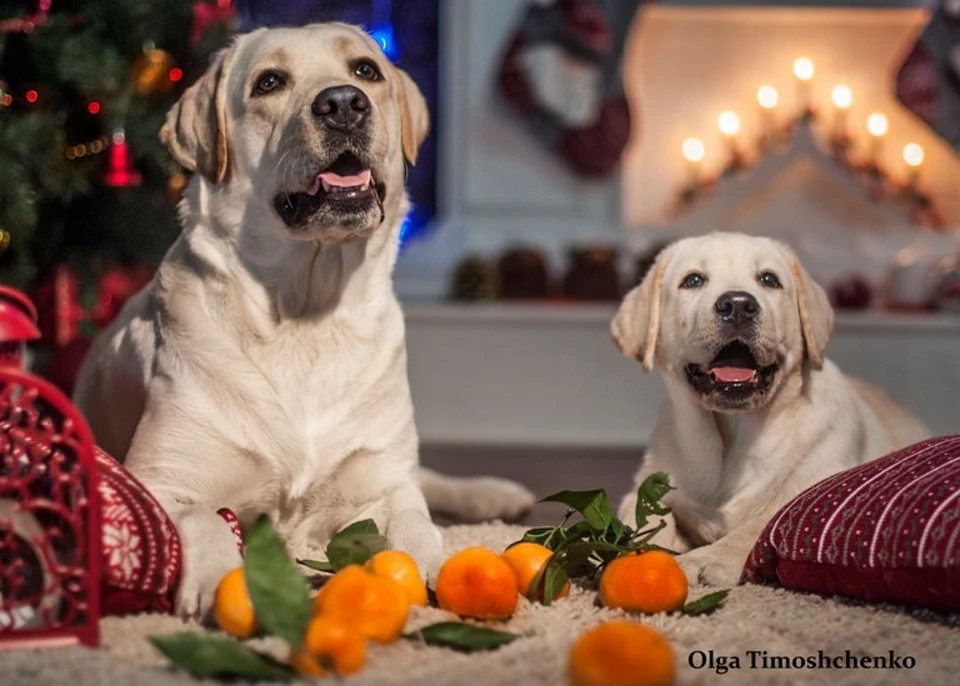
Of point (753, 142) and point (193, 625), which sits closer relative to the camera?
point (193, 625)

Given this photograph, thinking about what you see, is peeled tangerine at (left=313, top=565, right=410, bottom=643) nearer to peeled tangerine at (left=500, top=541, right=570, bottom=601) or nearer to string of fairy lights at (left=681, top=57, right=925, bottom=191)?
peeled tangerine at (left=500, top=541, right=570, bottom=601)

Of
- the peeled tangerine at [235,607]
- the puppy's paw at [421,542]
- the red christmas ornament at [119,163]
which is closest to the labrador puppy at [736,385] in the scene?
the puppy's paw at [421,542]

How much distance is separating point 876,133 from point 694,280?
333cm

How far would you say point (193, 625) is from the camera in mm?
1808

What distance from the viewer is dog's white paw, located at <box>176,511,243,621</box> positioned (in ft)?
5.97

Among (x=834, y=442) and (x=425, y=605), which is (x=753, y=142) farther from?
(x=425, y=605)

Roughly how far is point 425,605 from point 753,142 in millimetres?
3926

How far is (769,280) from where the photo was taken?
2.36 metres

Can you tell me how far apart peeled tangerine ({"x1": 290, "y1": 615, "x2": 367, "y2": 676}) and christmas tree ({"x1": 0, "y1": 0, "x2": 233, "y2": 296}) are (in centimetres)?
189

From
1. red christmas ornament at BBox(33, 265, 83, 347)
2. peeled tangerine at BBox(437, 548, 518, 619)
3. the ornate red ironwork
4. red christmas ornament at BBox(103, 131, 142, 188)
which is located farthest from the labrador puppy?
red christmas ornament at BBox(33, 265, 83, 347)

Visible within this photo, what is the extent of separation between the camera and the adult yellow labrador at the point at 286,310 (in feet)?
7.16

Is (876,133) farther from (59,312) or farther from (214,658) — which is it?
(214,658)

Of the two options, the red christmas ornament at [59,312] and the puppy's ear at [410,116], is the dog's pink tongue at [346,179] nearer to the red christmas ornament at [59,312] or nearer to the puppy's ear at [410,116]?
the puppy's ear at [410,116]

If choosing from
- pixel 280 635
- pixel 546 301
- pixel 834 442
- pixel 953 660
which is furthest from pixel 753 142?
pixel 280 635
